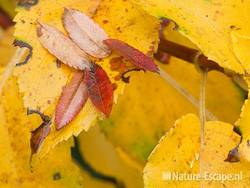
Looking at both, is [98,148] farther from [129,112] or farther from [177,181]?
[177,181]

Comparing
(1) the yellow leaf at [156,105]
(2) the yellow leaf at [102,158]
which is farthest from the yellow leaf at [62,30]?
(2) the yellow leaf at [102,158]

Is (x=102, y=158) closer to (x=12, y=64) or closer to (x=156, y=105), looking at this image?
(x=156, y=105)

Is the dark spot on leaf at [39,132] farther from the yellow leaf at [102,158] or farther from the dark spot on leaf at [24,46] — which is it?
the yellow leaf at [102,158]

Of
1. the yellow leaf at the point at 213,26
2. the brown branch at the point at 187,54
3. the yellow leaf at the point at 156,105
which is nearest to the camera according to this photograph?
the yellow leaf at the point at 213,26

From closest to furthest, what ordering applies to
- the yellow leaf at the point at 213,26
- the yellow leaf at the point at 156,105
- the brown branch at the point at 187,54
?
the yellow leaf at the point at 213,26
the brown branch at the point at 187,54
the yellow leaf at the point at 156,105

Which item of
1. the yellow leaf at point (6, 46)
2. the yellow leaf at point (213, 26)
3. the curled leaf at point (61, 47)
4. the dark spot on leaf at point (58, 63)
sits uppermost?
the yellow leaf at point (213, 26)

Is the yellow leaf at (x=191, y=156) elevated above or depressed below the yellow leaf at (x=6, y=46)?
above
